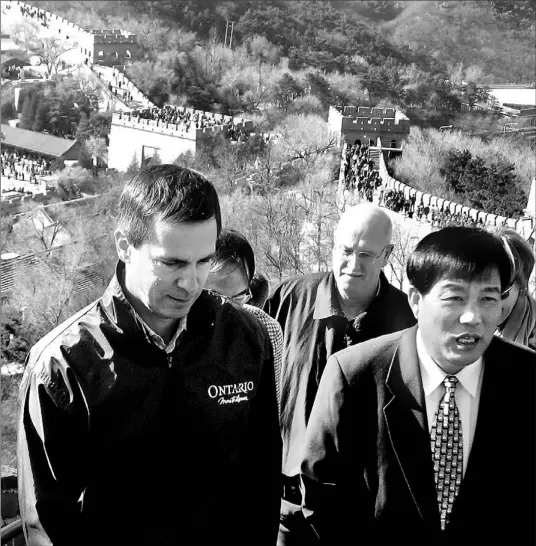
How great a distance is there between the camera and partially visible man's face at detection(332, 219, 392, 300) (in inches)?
108

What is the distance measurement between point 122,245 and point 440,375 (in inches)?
27.9

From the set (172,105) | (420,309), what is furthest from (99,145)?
(420,309)

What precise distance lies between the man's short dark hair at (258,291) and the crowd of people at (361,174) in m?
16.6

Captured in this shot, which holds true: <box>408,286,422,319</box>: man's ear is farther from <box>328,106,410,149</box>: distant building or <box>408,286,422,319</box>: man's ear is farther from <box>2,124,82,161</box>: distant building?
<box>2,124,82,161</box>: distant building

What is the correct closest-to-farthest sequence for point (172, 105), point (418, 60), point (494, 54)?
point (172, 105) < point (494, 54) < point (418, 60)

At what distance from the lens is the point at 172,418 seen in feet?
6.16

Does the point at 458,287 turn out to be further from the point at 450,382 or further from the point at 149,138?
the point at 149,138

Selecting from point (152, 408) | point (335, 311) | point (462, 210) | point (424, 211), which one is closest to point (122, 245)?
point (152, 408)

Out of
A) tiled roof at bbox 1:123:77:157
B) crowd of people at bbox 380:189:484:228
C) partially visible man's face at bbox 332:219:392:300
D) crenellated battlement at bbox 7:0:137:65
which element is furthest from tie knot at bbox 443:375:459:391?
crenellated battlement at bbox 7:0:137:65

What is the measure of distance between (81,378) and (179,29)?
48.9m

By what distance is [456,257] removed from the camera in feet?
6.48

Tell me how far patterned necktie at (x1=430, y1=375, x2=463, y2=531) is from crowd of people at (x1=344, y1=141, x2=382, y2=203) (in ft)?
57.5

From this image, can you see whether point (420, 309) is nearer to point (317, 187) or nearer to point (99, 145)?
point (317, 187)

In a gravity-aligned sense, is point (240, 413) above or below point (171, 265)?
below
